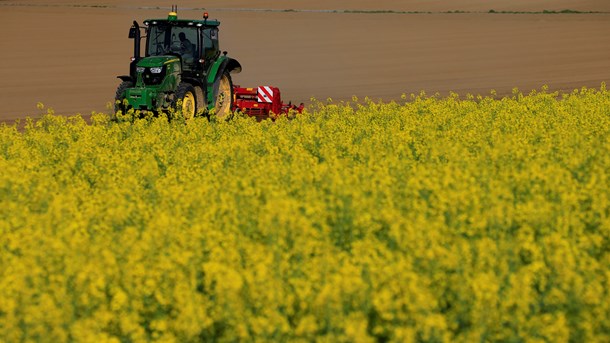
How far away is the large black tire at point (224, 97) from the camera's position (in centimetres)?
1773

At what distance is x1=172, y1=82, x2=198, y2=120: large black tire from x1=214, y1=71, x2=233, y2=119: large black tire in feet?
4.47

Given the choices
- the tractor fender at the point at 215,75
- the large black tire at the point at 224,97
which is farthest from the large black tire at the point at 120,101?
the large black tire at the point at 224,97

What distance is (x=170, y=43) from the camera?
656 inches

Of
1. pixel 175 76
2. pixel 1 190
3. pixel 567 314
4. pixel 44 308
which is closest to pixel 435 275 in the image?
pixel 567 314

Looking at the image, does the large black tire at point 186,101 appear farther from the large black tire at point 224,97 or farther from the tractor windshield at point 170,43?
the large black tire at point 224,97

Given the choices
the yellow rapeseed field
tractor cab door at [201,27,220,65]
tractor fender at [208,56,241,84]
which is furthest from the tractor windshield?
the yellow rapeseed field

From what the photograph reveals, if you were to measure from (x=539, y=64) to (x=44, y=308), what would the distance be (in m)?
31.4

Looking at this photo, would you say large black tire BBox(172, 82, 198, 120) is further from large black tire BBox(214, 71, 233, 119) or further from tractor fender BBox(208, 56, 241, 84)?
large black tire BBox(214, 71, 233, 119)

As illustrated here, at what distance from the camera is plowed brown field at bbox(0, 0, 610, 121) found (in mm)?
27630

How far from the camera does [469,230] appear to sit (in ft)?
21.3

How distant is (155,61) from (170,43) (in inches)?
39.1

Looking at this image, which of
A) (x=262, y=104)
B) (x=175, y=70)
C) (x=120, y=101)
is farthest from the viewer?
(x=262, y=104)

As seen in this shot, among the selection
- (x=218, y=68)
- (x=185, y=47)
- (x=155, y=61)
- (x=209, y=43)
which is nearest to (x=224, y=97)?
(x=218, y=68)

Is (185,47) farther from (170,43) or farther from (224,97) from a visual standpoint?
(224,97)
